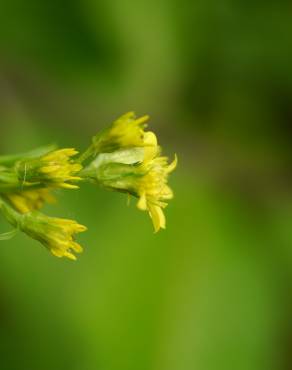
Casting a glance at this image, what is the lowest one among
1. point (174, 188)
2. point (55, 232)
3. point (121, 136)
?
point (55, 232)

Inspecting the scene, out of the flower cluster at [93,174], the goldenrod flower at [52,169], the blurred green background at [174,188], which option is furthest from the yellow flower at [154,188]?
the blurred green background at [174,188]

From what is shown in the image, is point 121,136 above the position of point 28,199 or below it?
above

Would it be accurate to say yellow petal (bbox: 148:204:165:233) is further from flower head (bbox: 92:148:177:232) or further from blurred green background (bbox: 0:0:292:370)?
blurred green background (bbox: 0:0:292:370)

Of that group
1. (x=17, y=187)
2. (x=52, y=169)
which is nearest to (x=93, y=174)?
(x=52, y=169)

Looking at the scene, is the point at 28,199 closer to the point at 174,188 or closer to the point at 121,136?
the point at 121,136

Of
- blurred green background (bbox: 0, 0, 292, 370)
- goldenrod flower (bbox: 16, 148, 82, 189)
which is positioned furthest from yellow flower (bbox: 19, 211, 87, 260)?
blurred green background (bbox: 0, 0, 292, 370)

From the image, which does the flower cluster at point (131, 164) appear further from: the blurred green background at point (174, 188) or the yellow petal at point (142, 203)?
the blurred green background at point (174, 188)
